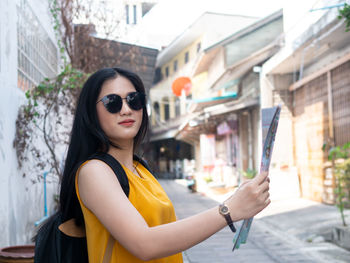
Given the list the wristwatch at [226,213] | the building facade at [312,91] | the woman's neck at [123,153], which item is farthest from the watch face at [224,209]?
the building facade at [312,91]

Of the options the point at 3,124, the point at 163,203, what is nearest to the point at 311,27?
the point at 3,124

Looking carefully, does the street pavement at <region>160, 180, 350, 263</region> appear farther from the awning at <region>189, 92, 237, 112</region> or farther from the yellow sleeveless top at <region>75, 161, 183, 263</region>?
the awning at <region>189, 92, 237, 112</region>

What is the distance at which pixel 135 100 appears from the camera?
175 cm

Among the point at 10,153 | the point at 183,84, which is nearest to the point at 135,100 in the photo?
the point at 10,153

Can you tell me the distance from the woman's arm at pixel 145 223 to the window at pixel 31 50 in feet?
14.0

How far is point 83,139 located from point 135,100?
0.87 feet

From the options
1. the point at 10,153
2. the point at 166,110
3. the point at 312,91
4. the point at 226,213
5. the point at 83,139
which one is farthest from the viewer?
the point at 166,110

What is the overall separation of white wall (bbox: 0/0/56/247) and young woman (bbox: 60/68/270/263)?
114 inches

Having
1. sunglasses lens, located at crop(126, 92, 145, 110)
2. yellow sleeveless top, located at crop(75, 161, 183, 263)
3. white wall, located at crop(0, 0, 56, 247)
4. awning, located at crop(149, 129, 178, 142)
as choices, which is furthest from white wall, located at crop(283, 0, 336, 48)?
awning, located at crop(149, 129, 178, 142)

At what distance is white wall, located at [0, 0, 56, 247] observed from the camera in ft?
14.4

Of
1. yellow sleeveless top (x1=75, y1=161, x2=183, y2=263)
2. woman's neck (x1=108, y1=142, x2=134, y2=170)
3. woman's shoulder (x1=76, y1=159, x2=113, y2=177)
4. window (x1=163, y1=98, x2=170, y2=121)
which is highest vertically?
window (x1=163, y1=98, x2=170, y2=121)

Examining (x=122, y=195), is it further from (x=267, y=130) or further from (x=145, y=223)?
(x=267, y=130)

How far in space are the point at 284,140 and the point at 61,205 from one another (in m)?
11.3

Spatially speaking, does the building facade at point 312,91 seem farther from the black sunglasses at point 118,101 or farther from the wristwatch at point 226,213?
the wristwatch at point 226,213
